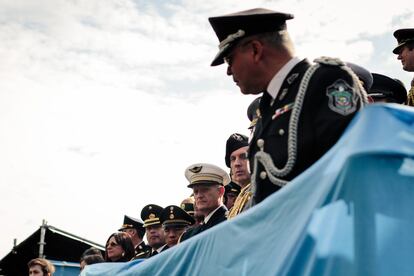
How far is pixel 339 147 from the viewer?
7.63 ft

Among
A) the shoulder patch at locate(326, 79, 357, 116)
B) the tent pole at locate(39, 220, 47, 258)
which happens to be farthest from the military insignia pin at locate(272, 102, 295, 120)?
the tent pole at locate(39, 220, 47, 258)

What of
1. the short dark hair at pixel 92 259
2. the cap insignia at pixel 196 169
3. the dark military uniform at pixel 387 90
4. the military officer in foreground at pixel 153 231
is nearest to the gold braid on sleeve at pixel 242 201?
the dark military uniform at pixel 387 90

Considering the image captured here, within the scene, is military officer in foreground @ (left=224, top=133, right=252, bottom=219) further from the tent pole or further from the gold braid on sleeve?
the tent pole

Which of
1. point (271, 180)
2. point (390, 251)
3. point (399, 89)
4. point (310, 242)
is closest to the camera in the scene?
point (390, 251)

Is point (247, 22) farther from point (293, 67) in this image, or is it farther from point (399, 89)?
point (399, 89)

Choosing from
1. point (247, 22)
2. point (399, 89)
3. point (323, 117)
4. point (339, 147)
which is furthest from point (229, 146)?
point (339, 147)

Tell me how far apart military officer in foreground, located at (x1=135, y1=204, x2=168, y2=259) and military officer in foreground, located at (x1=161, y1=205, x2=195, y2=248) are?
1.26 ft

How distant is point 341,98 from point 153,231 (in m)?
6.48

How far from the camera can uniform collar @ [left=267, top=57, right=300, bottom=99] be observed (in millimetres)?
3203

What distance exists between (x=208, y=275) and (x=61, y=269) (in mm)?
10126

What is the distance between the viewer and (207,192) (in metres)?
6.85

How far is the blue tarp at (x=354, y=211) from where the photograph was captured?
210 centimetres

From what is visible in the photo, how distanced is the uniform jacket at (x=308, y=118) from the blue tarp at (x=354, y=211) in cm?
38

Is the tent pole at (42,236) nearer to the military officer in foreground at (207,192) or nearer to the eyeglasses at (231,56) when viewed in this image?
the military officer in foreground at (207,192)
